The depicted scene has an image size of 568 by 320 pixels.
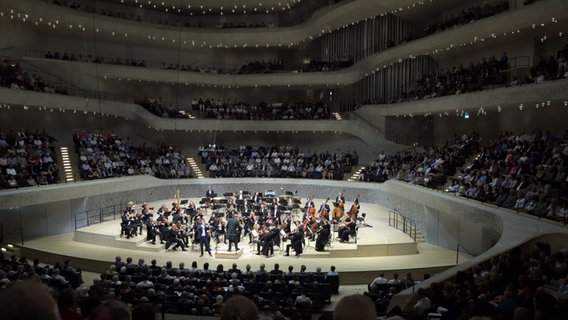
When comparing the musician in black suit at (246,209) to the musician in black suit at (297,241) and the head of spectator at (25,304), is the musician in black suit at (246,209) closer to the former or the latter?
the musician in black suit at (297,241)

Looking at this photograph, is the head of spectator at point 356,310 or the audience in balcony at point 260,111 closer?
the head of spectator at point 356,310

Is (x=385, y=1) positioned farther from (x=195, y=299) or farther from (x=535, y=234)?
(x=195, y=299)

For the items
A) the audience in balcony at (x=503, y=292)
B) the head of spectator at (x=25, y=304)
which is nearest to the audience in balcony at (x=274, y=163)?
the audience in balcony at (x=503, y=292)

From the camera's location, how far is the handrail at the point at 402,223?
71.6 ft

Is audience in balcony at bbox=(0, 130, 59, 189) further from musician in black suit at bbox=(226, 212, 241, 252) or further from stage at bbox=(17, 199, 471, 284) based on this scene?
musician in black suit at bbox=(226, 212, 241, 252)

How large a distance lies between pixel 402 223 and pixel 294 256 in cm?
809

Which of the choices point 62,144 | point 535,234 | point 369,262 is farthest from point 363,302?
point 62,144

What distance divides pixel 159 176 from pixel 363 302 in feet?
96.6

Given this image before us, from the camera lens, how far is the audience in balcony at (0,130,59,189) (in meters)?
20.6

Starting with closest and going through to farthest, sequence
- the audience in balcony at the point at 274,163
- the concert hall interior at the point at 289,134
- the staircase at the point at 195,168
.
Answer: the concert hall interior at the point at 289,134 < the audience in balcony at the point at 274,163 < the staircase at the point at 195,168

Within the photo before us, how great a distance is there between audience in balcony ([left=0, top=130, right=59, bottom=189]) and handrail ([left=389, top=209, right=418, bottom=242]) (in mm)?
16104

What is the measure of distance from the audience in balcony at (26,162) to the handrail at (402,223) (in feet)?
52.8

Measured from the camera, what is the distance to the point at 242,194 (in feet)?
85.5

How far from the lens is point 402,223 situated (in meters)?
23.9
